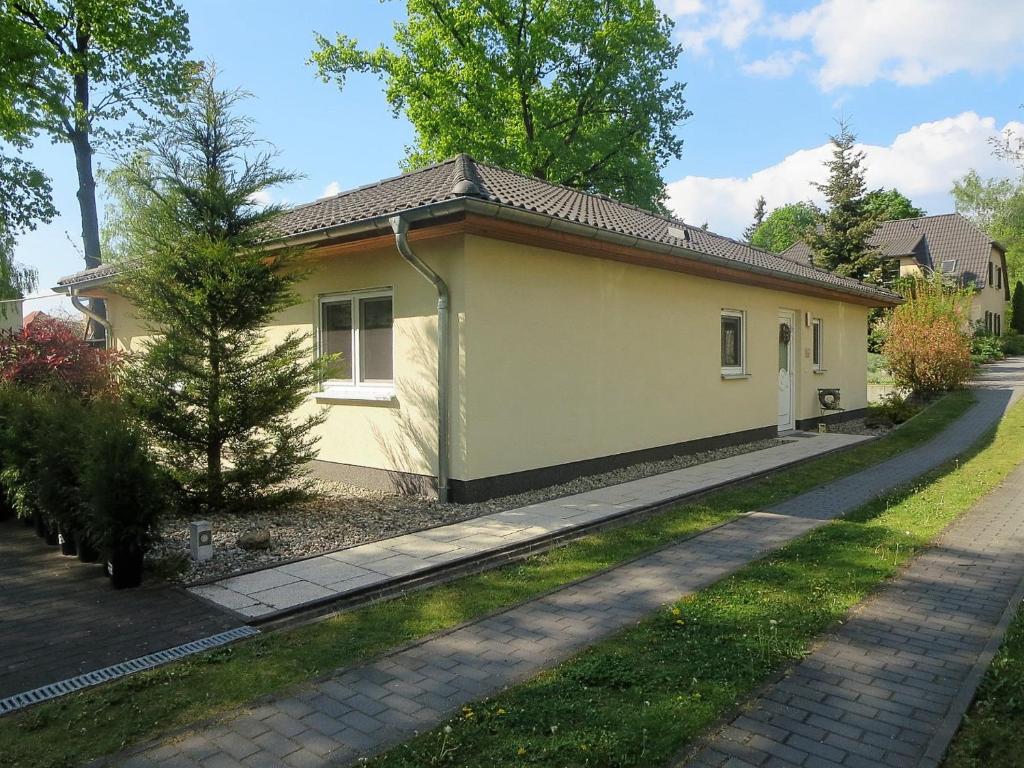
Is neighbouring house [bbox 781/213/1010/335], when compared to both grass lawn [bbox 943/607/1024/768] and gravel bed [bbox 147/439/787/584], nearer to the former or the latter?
gravel bed [bbox 147/439/787/584]

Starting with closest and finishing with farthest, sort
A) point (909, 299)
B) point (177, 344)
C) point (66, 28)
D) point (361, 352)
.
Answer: point (177, 344) → point (361, 352) → point (909, 299) → point (66, 28)

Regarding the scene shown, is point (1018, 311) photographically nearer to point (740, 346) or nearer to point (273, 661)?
point (740, 346)

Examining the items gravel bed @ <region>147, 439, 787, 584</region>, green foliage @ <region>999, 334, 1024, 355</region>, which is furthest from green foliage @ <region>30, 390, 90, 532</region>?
green foliage @ <region>999, 334, 1024, 355</region>

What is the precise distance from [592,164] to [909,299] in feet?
41.7

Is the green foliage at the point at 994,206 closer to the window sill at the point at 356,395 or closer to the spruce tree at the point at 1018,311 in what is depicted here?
the spruce tree at the point at 1018,311

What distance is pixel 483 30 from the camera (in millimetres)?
26766

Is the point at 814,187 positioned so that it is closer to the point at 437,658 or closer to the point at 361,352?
the point at 361,352

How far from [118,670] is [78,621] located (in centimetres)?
100

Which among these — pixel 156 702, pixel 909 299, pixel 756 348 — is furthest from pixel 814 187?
pixel 156 702

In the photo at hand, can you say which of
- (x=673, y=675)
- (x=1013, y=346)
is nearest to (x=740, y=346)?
(x=673, y=675)

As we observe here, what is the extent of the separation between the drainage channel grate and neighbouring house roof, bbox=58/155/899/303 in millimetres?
4465

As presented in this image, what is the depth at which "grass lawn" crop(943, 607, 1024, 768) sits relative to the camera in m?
2.87

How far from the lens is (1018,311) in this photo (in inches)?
1866

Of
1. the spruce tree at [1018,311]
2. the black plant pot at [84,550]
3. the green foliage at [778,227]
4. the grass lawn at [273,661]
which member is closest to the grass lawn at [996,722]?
the grass lawn at [273,661]
